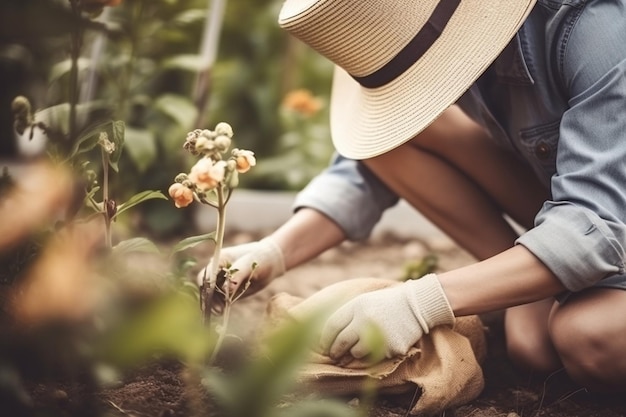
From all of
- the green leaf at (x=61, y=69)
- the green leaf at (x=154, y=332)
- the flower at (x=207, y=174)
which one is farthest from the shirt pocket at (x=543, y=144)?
the green leaf at (x=154, y=332)

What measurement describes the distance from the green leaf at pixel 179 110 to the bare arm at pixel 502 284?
1.24 metres

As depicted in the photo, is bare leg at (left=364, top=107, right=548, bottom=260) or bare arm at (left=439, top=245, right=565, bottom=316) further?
bare leg at (left=364, top=107, right=548, bottom=260)

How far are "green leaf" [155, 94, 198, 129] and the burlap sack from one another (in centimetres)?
108

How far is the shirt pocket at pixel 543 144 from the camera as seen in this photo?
54.4 inches

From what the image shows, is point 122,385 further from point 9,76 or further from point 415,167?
point 415,167

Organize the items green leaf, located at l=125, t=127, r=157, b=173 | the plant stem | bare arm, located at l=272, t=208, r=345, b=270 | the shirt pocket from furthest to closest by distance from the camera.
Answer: green leaf, located at l=125, t=127, r=157, b=173 → bare arm, located at l=272, t=208, r=345, b=270 → the shirt pocket → the plant stem

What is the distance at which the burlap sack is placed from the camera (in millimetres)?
1210

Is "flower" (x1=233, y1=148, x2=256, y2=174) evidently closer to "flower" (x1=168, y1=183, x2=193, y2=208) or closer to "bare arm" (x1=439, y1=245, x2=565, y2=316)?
"flower" (x1=168, y1=183, x2=193, y2=208)

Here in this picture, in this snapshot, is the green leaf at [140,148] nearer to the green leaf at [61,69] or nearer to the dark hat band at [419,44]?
the green leaf at [61,69]

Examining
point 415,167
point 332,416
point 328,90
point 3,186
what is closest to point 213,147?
point 3,186

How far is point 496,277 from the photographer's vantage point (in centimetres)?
122

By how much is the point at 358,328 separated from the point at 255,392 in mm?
643

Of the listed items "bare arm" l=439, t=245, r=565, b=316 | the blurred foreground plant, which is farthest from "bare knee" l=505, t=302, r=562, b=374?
the blurred foreground plant

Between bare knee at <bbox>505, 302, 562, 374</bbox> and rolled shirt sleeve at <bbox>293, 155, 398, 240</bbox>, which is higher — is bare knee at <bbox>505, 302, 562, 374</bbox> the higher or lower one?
the lower one
